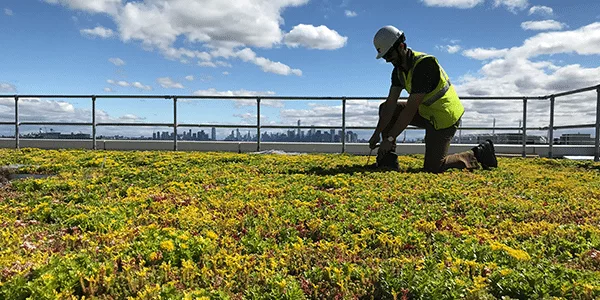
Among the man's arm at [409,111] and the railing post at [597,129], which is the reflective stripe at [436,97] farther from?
the railing post at [597,129]

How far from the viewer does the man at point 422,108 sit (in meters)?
6.45

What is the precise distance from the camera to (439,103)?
6.82 metres

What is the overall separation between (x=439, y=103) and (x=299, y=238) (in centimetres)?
446

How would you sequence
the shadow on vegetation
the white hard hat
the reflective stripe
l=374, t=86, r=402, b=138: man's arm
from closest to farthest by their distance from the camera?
1. the white hard hat
2. the shadow on vegetation
3. the reflective stripe
4. l=374, t=86, r=402, b=138: man's arm

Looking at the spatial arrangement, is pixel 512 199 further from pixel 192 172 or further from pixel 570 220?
pixel 192 172

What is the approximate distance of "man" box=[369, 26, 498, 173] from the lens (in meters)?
6.45

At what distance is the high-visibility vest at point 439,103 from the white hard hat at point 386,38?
0.52 m

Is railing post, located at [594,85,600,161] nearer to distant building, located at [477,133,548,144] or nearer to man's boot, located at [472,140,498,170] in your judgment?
distant building, located at [477,133,548,144]

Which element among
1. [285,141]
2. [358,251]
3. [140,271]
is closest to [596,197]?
[358,251]

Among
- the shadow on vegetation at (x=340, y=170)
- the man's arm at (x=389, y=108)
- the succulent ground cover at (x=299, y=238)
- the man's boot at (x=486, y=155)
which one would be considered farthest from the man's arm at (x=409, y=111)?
the man's boot at (x=486, y=155)

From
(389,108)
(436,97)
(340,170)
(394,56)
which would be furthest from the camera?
(389,108)

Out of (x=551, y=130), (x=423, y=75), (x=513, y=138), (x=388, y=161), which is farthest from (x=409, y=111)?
(x=513, y=138)

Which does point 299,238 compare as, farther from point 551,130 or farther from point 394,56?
point 551,130

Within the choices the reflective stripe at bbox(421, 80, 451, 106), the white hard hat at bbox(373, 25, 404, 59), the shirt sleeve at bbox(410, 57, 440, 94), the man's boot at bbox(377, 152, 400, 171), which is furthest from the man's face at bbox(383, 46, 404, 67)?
the man's boot at bbox(377, 152, 400, 171)
